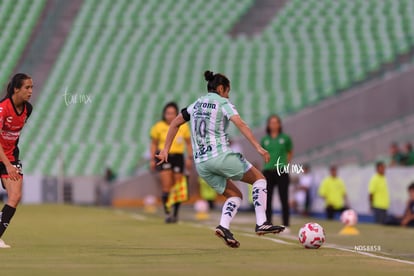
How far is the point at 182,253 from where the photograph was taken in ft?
38.4

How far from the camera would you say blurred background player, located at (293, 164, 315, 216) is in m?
28.1

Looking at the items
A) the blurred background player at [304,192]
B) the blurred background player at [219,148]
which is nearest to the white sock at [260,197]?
the blurred background player at [219,148]

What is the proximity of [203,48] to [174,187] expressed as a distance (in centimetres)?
2014

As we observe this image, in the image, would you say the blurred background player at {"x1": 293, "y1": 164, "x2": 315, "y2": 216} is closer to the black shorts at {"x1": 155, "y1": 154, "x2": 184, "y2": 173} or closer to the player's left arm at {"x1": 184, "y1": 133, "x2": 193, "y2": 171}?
the player's left arm at {"x1": 184, "y1": 133, "x2": 193, "y2": 171}

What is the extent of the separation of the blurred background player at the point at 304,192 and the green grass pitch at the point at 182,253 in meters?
10.1

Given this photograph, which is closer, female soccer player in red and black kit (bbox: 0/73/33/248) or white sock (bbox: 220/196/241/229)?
female soccer player in red and black kit (bbox: 0/73/33/248)

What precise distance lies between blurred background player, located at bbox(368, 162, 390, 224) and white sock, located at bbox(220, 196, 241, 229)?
11307 mm

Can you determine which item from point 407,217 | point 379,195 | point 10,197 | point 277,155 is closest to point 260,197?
point 10,197

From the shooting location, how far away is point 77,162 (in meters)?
36.0

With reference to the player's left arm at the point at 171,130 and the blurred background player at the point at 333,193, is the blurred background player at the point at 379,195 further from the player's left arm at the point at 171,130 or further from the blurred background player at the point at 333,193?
the player's left arm at the point at 171,130

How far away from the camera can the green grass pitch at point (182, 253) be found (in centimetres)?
952

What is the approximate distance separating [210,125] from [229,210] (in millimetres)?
1008

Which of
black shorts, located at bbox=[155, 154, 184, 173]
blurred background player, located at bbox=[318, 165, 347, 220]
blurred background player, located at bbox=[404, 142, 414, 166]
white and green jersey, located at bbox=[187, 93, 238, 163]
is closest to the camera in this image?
white and green jersey, located at bbox=[187, 93, 238, 163]

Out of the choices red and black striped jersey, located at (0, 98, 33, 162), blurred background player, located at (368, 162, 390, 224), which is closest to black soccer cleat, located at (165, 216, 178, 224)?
blurred background player, located at (368, 162, 390, 224)
